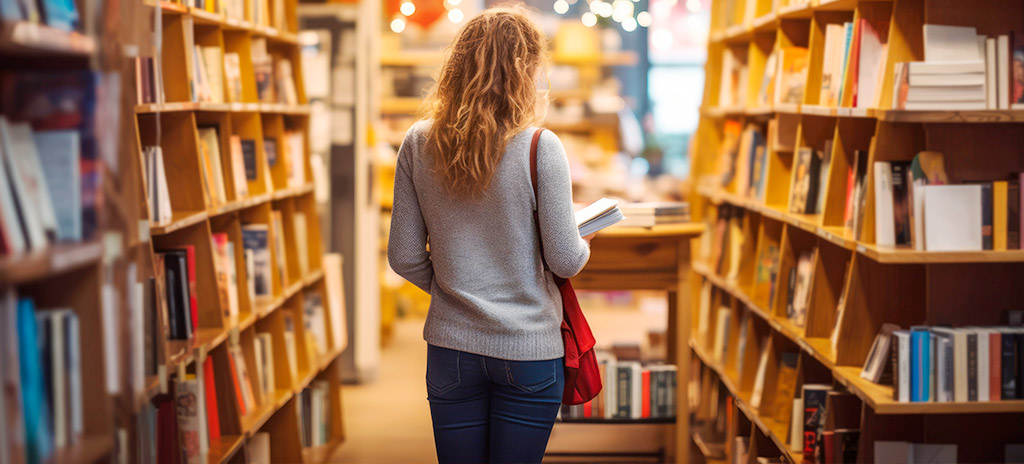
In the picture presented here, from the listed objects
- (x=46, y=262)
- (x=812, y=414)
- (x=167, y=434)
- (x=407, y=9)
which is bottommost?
(x=812, y=414)

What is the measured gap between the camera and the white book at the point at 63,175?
4.93ft

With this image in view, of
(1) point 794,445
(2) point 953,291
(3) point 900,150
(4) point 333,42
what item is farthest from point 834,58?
(4) point 333,42

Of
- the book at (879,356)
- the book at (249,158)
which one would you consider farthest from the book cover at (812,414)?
the book at (249,158)

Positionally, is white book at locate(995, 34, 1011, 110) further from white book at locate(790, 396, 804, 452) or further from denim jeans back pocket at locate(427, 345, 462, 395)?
denim jeans back pocket at locate(427, 345, 462, 395)

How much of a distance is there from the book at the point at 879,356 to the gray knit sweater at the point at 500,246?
2.89 feet

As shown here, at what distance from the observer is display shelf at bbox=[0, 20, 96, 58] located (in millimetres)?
1401

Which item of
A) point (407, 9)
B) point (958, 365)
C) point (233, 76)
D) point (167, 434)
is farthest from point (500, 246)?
point (407, 9)

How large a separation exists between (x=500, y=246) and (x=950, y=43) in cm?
123

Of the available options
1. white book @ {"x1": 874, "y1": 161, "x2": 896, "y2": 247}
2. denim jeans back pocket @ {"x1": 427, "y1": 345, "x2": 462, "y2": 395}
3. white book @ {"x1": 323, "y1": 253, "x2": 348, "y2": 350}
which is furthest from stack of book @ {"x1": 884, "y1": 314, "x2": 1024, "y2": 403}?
white book @ {"x1": 323, "y1": 253, "x2": 348, "y2": 350}

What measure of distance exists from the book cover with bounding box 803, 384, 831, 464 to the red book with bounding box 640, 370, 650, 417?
832 mm

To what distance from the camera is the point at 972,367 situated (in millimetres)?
2324

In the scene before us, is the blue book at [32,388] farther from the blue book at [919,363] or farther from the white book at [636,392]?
the white book at [636,392]

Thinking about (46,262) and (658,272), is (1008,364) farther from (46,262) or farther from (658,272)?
(46,262)

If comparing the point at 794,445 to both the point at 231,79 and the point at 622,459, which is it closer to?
the point at 622,459
